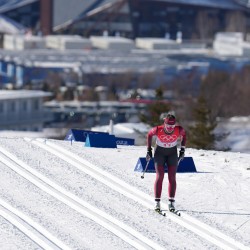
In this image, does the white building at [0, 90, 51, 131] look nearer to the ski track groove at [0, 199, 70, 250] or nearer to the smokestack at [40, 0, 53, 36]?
the ski track groove at [0, 199, 70, 250]

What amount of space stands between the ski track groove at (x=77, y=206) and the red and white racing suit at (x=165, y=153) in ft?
1.41

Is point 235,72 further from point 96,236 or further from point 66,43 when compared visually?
point 96,236

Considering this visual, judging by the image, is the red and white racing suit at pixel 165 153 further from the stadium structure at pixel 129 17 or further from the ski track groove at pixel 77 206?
the stadium structure at pixel 129 17

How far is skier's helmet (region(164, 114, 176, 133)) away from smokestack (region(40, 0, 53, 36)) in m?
59.5

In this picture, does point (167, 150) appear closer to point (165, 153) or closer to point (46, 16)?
point (165, 153)

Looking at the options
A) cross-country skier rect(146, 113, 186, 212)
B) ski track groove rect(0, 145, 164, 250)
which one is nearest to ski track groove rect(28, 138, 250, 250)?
cross-country skier rect(146, 113, 186, 212)

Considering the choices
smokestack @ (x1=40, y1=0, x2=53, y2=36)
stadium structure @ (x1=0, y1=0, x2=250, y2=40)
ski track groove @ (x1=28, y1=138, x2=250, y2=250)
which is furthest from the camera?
stadium structure @ (x1=0, y1=0, x2=250, y2=40)

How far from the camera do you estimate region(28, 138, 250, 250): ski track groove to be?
674 cm

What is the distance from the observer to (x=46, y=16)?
6800 centimetres

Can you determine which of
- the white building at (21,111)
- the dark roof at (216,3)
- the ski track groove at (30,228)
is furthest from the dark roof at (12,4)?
the ski track groove at (30,228)

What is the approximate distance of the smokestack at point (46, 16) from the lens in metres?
67.1

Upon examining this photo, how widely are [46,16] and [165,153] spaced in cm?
6098

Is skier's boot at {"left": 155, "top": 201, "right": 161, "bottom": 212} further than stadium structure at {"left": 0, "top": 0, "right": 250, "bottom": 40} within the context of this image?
No

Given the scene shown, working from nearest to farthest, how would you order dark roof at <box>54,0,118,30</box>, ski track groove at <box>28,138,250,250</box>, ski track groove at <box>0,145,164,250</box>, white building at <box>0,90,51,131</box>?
1. ski track groove at <box>0,145,164,250</box>
2. ski track groove at <box>28,138,250,250</box>
3. white building at <box>0,90,51,131</box>
4. dark roof at <box>54,0,118,30</box>
